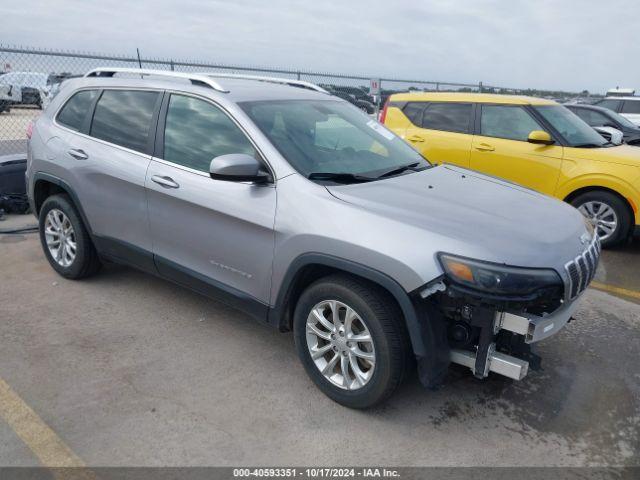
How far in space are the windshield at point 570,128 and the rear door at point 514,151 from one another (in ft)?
0.64

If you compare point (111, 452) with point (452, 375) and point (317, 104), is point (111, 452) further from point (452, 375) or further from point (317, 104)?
point (317, 104)

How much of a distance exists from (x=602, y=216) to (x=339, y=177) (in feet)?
14.2

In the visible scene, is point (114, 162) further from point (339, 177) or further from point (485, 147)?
point (485, 147)

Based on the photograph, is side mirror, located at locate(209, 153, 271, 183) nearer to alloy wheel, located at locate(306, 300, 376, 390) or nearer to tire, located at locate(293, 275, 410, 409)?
tire, located at locate(293, 275, 410, 409)

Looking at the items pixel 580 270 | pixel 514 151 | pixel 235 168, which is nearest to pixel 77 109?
pixel 235 168

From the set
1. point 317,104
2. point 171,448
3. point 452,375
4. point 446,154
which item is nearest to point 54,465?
point 171,448

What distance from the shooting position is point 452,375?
3.33 meters

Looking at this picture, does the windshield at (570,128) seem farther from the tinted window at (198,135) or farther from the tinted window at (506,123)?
the tinted window at (198,135)

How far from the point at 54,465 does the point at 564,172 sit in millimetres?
5857

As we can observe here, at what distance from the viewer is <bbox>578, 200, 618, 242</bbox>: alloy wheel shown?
5.97 meters

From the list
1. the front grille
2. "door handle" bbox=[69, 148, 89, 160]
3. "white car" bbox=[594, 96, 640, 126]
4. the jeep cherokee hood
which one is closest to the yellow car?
the jeep cherokee hood

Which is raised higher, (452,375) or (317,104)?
(317,104)

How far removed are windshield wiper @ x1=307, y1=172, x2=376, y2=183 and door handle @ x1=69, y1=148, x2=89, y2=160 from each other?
6.78ft

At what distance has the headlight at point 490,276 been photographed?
241 centimetres
